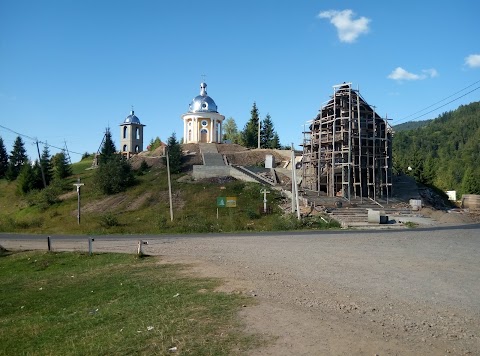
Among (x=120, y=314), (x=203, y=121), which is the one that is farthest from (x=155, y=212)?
(x=120, y=314)

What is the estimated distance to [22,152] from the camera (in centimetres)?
8662

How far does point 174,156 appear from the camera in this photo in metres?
59.8

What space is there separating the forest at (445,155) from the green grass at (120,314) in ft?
220

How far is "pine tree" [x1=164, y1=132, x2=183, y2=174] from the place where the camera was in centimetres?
5933

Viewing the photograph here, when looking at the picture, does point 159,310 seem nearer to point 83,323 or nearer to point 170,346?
point 83,323

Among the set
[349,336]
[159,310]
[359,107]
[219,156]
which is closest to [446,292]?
[349,336]

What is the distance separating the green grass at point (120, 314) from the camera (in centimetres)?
737

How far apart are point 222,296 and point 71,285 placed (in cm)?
673

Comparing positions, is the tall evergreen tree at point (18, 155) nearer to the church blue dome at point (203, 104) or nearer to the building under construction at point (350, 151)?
the church blue dome at point (203, 104)

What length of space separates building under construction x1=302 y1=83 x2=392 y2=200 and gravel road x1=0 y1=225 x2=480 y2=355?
102ft

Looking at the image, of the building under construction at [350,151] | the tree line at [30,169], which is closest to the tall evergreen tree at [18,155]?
the tree line at [30,169]

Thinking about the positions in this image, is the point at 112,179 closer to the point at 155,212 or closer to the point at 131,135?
the point at 155,212

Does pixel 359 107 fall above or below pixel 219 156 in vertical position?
above

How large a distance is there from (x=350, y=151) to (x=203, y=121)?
1204 inches
